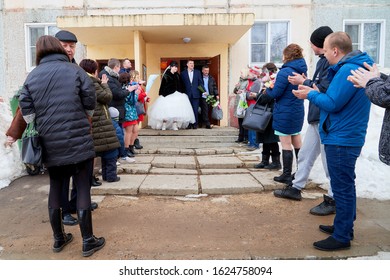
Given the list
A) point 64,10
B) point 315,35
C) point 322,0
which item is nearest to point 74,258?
point 315,35

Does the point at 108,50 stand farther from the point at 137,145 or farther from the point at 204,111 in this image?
the point at 137,145

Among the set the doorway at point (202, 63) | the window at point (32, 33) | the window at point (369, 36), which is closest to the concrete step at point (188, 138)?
the doorway at point (202, 63)

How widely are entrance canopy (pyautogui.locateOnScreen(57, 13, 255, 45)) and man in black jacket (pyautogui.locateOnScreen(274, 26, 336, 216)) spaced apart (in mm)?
4528

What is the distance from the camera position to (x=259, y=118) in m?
5.47

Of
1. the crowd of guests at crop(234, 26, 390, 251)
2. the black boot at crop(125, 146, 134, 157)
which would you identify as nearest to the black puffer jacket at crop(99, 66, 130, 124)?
the black boot at crop(125, 146, 134, 157)

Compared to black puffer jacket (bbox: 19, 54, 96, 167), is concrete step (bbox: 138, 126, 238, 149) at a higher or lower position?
lower

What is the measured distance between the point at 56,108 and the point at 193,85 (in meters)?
6.52

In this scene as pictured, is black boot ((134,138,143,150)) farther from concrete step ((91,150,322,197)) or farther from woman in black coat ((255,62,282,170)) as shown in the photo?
woman in black coat ((255,62,282,170))

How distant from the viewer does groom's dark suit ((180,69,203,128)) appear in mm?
9219

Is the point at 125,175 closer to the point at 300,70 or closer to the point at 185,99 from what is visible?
the point at 300,70

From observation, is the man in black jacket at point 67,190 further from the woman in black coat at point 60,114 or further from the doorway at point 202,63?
the doorway at point 202,63

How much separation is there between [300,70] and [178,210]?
255cm

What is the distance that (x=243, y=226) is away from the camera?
12.0 feet

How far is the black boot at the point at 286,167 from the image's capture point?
486cm
